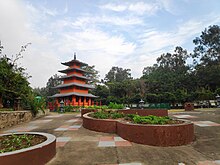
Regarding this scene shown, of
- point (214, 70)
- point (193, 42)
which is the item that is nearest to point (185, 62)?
point (193, 42)

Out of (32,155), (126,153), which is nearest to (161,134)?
(126,153)

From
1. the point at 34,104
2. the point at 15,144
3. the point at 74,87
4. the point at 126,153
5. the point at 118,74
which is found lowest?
the point at 126,153

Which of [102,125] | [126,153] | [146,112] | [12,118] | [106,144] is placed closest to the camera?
[126,153]

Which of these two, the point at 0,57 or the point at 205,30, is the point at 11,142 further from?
the point at 205,30

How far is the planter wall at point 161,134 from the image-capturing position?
5484 mm

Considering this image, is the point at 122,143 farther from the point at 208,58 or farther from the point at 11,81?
the point at 208,58

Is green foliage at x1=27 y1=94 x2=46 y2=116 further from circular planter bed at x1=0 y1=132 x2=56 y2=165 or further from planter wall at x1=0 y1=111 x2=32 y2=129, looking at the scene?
circular planter bed at x1=0 y1=132 x2=56 y2=165

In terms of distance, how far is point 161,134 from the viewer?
5504 millimetres

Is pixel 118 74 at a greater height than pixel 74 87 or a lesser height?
greater

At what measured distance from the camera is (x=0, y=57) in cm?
1194

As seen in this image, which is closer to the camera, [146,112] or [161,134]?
[161,134]

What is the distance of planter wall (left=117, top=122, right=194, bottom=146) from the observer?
548 centimetres

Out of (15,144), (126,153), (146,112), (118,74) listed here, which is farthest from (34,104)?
(118,74)

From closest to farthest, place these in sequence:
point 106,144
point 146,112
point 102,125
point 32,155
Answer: point 32,155, point 106,144, point 102,125, point 146,112
